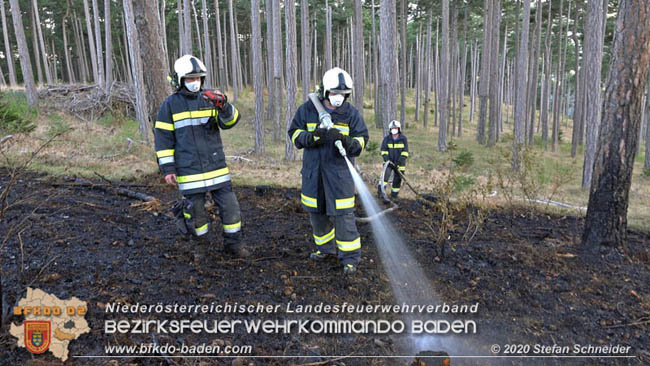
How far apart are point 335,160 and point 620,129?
3889mm

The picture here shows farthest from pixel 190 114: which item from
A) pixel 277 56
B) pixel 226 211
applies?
pixel 277 56

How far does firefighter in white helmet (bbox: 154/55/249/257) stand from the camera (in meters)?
4.19

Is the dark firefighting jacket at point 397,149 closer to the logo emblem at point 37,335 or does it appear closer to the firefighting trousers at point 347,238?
the firefighting trousers at point 347,238

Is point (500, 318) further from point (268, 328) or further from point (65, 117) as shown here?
point (65, 117)

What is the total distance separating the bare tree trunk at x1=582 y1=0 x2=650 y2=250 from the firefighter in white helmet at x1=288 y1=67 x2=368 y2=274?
135 inches

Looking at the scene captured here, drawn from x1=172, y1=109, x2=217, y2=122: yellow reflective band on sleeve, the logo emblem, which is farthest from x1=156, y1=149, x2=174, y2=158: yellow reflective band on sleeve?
the logo emblem

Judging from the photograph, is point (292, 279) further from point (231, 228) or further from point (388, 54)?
point (388, 54)

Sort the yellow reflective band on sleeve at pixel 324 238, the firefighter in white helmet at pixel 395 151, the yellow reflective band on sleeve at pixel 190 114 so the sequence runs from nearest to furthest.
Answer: the yellow reflective band on sleeve at pixel 190 114 < the yellow reflective band on sleeve at pixel 324 238 < the firefighter in white helmet at pixel 395 151

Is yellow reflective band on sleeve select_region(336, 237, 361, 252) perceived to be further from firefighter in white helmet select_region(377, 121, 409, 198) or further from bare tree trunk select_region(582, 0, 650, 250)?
firefighter in white helmet select_region(377, 121, 409, 198)

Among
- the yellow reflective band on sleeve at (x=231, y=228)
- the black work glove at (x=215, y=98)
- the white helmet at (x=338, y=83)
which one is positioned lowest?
the yellow reflective band on sleeve at (x=231, y=228)

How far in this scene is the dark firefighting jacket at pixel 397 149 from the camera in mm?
8836

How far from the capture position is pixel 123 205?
6000mm

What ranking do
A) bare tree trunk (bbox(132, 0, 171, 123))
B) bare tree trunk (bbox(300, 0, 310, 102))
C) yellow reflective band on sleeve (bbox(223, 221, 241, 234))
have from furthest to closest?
1. bare tree trunk (bbox(300, 0, 310, 102))
2. bare tree trunk (bbox(132, 0, 171, 123))
3. yellow reflective band on sleeve (bbox(223, 221, 241, 234))

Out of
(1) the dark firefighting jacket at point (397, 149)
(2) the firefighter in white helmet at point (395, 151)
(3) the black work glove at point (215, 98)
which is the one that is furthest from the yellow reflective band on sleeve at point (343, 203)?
(1) the dark firefighting jacket at point (397, 149)
